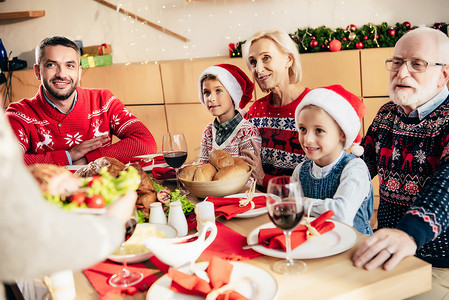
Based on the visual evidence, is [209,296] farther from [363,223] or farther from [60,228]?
[363,223]

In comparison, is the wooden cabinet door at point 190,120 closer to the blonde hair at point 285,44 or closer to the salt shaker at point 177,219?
the blonde hair at point 285,44

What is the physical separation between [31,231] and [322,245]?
2.55 ft

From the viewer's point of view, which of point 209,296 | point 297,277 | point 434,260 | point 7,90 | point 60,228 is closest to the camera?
point 60,228

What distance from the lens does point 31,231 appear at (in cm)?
61

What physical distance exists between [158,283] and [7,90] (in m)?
4.42

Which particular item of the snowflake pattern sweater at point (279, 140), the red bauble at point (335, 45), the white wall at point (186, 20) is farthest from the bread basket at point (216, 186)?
the white wall at point (186, 20)

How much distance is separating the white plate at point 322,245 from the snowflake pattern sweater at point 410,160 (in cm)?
31

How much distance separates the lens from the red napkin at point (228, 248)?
46.6 inches

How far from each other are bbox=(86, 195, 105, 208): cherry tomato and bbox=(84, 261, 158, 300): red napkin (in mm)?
291

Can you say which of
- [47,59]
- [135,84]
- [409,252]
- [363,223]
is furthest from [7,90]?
[409,252]

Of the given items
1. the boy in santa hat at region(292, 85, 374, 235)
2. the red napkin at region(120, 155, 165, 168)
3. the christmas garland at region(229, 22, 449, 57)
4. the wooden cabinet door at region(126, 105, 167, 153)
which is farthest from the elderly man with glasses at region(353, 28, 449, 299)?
the wooden cabinet door at region(126, 105, 167, 153)

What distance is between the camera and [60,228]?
0.64m

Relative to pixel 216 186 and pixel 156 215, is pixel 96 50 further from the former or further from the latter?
pixel 156 215

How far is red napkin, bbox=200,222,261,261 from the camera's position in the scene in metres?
1.18
